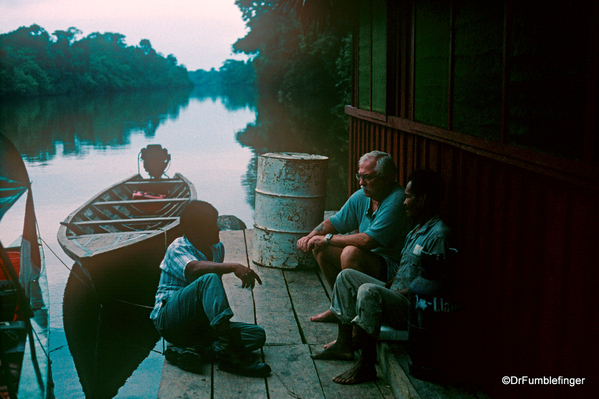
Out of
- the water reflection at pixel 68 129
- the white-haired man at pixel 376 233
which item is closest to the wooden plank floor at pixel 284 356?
the white-haired man at pixel 376 233

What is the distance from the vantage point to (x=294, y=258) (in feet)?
19.8

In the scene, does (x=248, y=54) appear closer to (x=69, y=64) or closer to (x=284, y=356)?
(x=69, y=64)

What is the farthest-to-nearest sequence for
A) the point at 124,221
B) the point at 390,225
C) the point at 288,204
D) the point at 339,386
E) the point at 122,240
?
the point at 124,221 → the point at 122,240 → the point at 288,204 → the point at 390,225 → the point at 339,386

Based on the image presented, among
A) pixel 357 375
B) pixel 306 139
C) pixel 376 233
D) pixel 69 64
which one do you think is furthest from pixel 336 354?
pixel 69 64

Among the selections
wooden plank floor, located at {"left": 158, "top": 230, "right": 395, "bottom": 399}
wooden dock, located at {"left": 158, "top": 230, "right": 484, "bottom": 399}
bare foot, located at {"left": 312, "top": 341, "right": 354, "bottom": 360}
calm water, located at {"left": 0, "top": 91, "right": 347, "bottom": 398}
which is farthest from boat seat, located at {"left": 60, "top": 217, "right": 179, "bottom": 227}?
bare foot, located at {"left": 312, "top": 341, "right": 354, "bottom": 360}

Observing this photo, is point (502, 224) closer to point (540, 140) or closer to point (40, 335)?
point (540, 140)

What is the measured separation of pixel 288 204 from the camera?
5.95m

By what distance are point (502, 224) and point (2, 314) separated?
4.08 m

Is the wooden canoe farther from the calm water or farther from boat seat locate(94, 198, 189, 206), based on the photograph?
the calm water

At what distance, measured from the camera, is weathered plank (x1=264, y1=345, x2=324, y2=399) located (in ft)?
11.5

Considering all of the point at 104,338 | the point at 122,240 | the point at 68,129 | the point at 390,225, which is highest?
the point at 390,225

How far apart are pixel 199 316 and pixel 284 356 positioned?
71 cm

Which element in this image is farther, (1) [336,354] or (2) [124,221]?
(2) [124,221]

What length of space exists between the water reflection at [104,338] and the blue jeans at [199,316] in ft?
9.06
